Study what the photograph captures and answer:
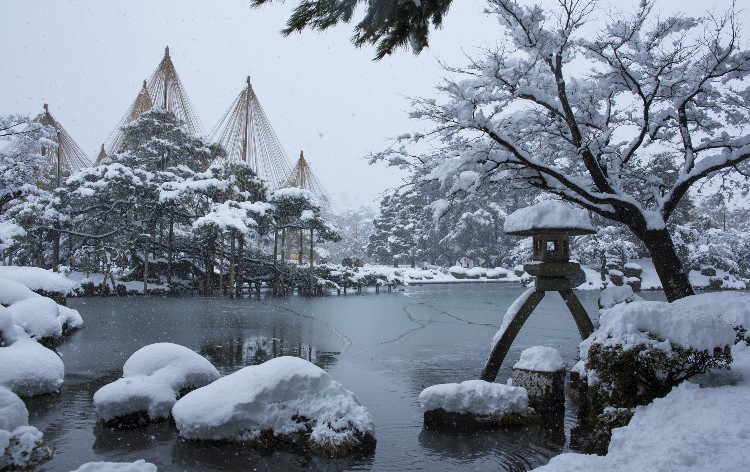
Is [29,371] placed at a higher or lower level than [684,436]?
lower

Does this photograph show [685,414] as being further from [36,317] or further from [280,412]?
[36,317]

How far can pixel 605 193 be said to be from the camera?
24.4 ft

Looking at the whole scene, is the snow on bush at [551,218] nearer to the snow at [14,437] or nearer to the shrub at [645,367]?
the shrub at [645,367]

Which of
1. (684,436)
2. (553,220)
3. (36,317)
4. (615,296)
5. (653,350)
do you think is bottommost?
(684,436)

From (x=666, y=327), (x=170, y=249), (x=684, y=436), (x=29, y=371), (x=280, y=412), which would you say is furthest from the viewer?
(x=170, y=249)

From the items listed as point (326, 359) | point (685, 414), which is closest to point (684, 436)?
point (685, 414)

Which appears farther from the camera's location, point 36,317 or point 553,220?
point 36,317

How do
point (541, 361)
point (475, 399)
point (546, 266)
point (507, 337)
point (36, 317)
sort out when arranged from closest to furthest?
point (475, 399)
point (541, 361)
point (507, 337)
point (546, 266)
point (36, 317)

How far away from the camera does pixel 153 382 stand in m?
6.63

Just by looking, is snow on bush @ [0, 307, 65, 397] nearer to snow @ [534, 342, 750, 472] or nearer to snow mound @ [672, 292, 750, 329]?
snow @ [534, 342, 750, 472]

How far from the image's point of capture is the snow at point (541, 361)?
6832 mm

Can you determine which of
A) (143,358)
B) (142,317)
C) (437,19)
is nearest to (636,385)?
(437,19)

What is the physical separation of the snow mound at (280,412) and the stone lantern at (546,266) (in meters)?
2.71

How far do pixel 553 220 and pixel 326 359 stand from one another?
5487 millimetres
